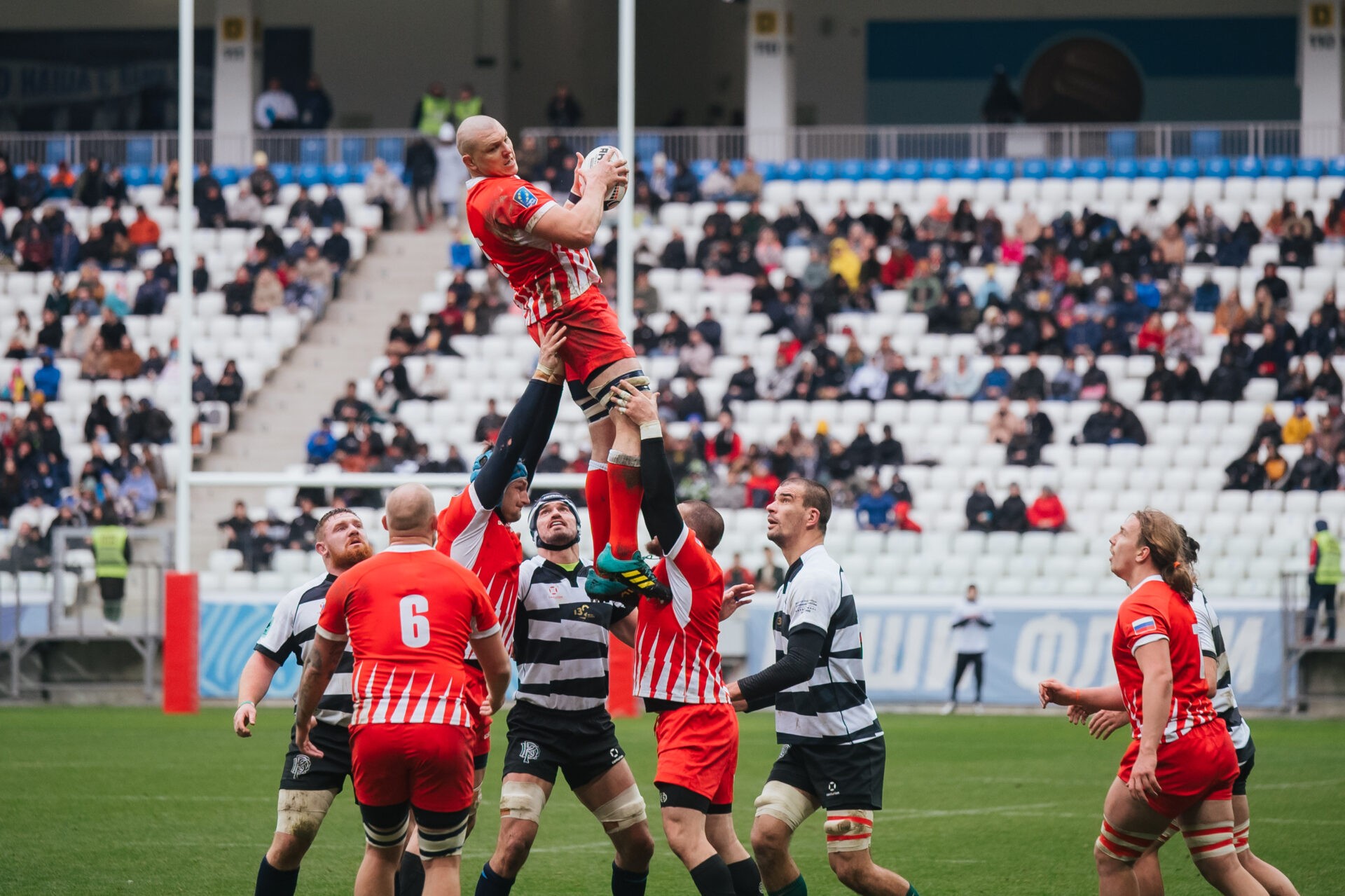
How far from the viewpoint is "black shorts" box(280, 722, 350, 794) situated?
6.96 metres

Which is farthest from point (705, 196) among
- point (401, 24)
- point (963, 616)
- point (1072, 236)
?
point (963, 616)

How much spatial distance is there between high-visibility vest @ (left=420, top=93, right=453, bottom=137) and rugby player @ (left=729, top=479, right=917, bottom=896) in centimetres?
2189

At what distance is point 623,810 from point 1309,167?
21.6 m

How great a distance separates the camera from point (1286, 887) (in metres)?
6.93

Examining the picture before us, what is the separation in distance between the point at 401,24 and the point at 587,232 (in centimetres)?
2641

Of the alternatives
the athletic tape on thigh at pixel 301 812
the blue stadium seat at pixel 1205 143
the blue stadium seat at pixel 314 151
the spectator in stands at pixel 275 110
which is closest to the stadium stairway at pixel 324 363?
the blue stadium seat at pixel 314 151

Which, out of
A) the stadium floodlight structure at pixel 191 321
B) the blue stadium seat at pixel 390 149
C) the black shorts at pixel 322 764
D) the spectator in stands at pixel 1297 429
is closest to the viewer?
the black shorts at pixel 322 764

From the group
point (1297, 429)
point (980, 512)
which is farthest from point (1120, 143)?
point (980, 512)

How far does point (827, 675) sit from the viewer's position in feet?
22.7

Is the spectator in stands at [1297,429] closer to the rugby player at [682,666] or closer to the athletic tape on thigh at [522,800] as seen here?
the rugby player at [682,666]

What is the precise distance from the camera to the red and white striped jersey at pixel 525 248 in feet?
20.9

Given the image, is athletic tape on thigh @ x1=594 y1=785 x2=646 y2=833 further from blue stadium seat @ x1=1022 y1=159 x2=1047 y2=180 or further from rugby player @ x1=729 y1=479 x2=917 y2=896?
blue stadium seat @ x1=1022 y1=159 x2=1047 y2=180

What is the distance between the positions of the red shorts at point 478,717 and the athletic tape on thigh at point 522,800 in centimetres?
19

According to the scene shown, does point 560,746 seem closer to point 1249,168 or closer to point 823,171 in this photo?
point 823,171
